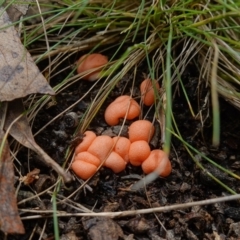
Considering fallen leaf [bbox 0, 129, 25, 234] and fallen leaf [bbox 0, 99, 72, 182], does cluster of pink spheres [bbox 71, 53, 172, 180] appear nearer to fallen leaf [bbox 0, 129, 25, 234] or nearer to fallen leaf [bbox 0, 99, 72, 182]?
fallen leaf [bbox 0, 99, 72, 182]

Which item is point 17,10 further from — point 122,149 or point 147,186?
point 147,186

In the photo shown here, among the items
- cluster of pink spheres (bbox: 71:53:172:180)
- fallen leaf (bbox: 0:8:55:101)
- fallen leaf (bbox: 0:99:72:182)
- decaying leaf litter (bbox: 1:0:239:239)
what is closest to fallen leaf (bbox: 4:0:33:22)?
fallen leaf (bbox: 0:8:55:101)

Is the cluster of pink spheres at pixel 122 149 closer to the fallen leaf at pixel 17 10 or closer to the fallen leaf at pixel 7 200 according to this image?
the fallen leaf at pixel 7 200

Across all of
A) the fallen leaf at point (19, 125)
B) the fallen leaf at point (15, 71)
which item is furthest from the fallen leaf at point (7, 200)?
the fallen leaf at point (15, 71)

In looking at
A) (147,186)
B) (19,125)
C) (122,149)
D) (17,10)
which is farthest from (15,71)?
(147,186)

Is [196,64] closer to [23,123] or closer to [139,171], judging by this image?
[139,171]

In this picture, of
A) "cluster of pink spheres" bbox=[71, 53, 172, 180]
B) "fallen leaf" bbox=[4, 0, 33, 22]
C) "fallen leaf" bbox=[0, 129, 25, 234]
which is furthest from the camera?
"fallen leaf" bbox=[4, 0, 33, 22]
